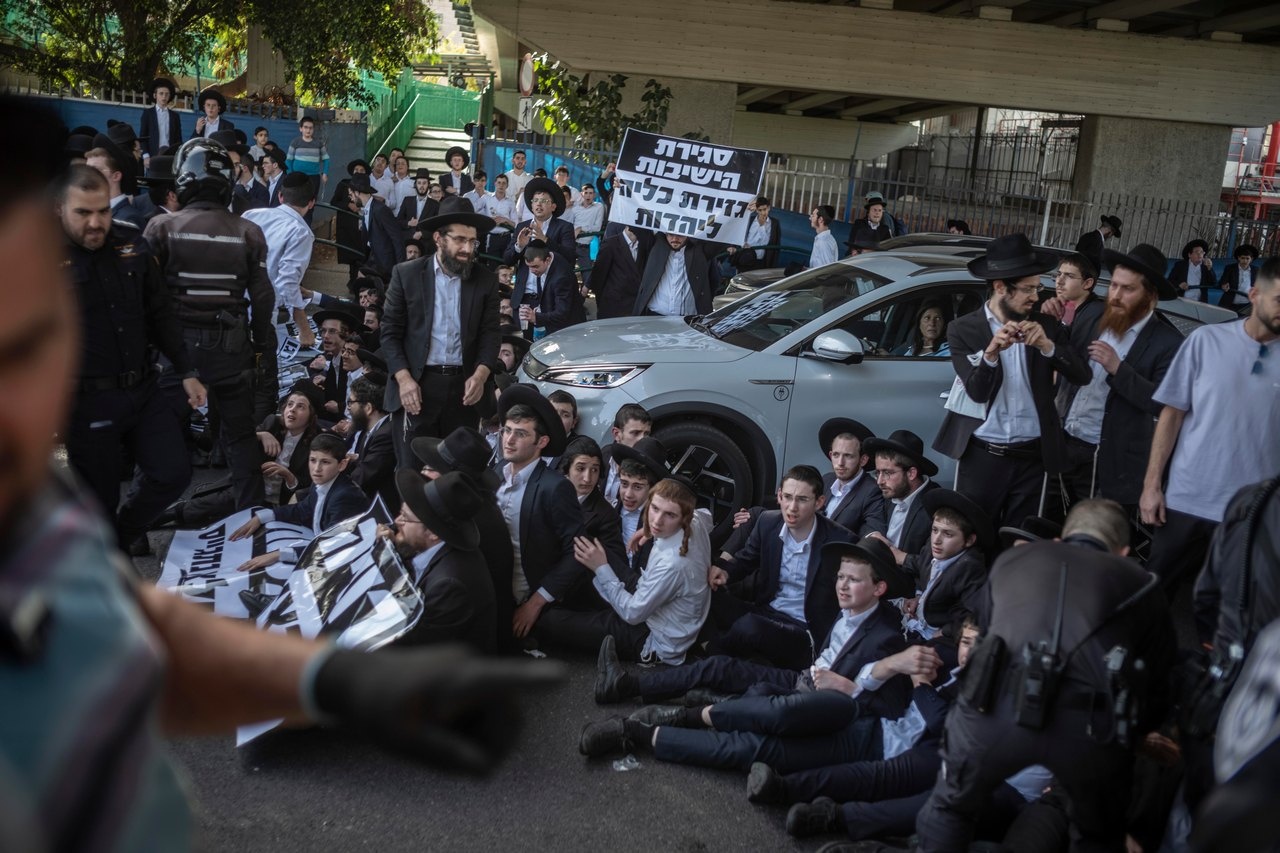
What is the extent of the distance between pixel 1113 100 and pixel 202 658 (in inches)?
797

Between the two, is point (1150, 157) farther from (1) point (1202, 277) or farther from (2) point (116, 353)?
(2) point (116, 353)

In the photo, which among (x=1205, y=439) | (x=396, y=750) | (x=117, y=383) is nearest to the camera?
(x=396, y=750)

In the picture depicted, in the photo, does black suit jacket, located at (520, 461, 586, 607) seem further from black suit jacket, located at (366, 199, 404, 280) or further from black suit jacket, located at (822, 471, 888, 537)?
black suit jacket, located at (366, 199, 404, 280)

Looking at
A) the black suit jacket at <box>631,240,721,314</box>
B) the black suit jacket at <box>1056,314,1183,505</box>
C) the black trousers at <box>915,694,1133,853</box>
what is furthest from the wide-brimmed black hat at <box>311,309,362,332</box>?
the black trousers at <box>915,694,1133,853</box>

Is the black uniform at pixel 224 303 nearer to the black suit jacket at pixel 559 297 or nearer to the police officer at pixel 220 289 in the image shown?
the police officer at pixel 220 289

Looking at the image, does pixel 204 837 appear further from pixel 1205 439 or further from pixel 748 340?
pixel 748 340

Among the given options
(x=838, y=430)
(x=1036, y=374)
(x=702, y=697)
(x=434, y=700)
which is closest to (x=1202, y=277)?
(x=838, y=430)

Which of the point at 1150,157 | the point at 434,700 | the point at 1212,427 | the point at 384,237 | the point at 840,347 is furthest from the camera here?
the point at 1150,157

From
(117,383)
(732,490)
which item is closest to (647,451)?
(732,490)

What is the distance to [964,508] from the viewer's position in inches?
222

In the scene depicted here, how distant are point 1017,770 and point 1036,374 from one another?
3.00 m

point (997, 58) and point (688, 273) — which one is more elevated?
point (997, 58)

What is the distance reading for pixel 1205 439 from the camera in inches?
200

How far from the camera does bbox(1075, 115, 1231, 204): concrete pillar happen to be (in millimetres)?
19578
